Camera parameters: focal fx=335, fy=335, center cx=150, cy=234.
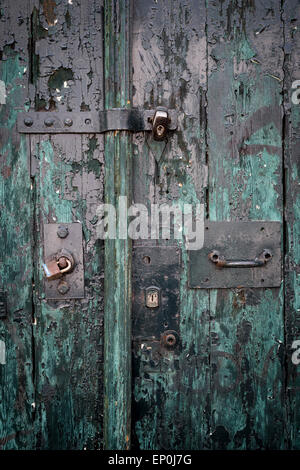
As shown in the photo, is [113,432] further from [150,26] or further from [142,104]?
[150,26]

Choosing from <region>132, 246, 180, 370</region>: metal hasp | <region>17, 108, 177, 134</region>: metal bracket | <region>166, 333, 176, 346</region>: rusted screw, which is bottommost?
<region>166, 333, 176, 346</region>: rusted screw

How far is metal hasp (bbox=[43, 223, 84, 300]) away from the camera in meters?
1.13

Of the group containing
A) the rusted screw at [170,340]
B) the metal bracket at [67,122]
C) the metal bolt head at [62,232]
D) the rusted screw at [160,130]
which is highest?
the metal bracket at [67,122]

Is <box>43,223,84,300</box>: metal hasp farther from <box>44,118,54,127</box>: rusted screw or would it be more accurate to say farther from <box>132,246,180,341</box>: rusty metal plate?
<box>44,118,54,127</box>: rusted screw

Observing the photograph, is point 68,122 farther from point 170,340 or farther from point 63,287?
Result: point 170,340

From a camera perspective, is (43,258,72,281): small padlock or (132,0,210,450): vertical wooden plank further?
(132,0,210,450): vertical wooden plank

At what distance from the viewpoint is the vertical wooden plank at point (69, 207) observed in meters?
1.11

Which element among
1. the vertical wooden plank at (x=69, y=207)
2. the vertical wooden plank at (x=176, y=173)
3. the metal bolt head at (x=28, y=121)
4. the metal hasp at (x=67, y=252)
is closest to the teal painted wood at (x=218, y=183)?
the vertical wooden plank at (x=176, y=173)

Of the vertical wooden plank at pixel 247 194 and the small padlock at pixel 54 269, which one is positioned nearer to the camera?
the small padlock at pixel 54 269

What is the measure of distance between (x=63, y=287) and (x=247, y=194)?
708 mm

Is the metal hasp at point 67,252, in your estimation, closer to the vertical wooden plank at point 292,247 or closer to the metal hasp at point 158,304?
the metal hasp at point 158,304

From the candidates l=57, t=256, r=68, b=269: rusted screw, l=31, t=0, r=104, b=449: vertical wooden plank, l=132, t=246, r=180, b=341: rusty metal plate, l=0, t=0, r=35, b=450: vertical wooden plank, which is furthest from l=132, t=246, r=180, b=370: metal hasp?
l=0, t=0, r=35, b=450: vertical wooden plank

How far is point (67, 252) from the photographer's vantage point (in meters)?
1.12
